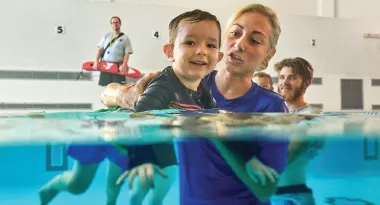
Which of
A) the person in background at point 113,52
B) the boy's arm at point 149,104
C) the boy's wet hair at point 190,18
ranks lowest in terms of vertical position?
the boy's arm at point 149,104

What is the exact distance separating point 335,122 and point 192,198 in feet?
1.02

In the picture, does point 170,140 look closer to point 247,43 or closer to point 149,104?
point 149,104

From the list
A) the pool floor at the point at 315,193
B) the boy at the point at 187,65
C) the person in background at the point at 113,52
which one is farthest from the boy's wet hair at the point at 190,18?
the person in background at the point at 113,52

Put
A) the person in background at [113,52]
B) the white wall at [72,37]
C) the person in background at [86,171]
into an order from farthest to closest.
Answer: the white wall at [72,37], the person in background at [113,52], the person in background at [86,171]

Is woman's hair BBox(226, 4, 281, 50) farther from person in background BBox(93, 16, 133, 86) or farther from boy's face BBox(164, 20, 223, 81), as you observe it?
person in background BBox(93, 16, 133, 86)

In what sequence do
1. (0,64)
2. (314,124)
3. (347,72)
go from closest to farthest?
(314,124) < (0,64) < (347,72)

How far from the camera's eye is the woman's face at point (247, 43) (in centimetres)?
70

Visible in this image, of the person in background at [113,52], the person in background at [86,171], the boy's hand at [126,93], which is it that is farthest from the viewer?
the person in background at [113,52]

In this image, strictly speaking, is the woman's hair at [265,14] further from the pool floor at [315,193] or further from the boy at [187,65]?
the pool floor at [315,193]

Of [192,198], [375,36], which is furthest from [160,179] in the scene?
[375,36]

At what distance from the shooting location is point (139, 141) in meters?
0.59

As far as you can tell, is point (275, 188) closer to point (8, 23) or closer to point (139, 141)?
point (139, 141)

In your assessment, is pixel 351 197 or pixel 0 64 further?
pixel 0 64

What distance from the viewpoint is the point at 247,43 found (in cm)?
70
